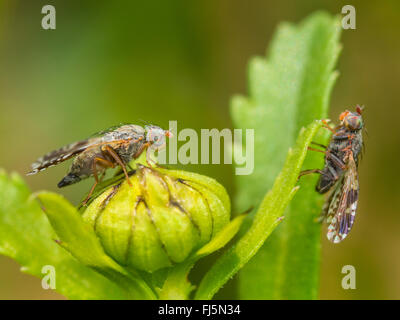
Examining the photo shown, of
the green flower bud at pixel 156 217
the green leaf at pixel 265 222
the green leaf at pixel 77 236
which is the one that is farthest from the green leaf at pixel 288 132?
the green leaf at pixel 77 236

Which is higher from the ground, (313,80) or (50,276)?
(313,80)

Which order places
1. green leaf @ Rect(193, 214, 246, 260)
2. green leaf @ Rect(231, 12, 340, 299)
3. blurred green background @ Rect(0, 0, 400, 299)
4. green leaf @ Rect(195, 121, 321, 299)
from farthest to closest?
blurred green background @ Rect(0, 0, 400, 299), green leaf @ Rect(231, 12, 340, 299), green leaf @ Rect(195, 121, 321, 299), green leaf @ Rect(193, 214, 246, 260)

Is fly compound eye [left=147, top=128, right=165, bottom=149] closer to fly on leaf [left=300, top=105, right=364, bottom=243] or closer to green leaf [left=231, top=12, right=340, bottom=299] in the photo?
green leaf [left=231, top=12, right=340, bottom=299]

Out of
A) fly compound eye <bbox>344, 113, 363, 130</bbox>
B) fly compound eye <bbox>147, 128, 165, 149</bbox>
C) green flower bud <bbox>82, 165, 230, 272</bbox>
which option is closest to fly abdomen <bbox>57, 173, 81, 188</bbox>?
fly compound eye <bbox>147, 128, 165, 149</bbox>

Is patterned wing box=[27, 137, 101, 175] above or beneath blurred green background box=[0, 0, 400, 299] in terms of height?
beneath

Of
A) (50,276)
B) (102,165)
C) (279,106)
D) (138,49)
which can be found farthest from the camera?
(138,49)

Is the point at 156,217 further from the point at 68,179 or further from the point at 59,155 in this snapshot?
the point at 68,179

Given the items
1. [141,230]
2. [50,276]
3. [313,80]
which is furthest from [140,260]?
[313,80]

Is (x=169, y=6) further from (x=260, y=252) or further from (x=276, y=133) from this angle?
(x=260, y=252)
